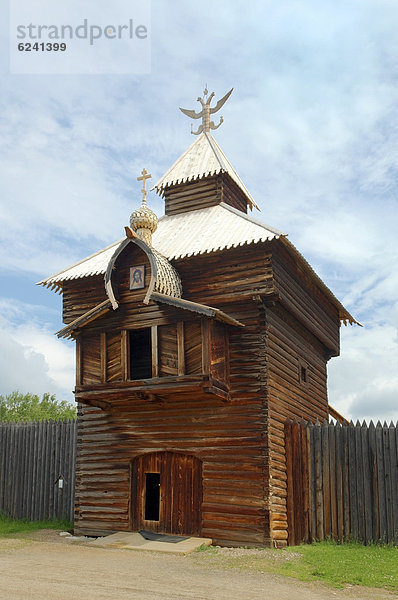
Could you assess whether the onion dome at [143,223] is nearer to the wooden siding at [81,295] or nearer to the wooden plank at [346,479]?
the wooden siding at [81,295]

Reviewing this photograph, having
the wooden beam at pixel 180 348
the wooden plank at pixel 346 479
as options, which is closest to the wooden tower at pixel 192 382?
the wooden beam at pixel 180 348

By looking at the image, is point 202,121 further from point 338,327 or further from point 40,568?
point 40,568

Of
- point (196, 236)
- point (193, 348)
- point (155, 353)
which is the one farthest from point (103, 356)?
point (196, 236)

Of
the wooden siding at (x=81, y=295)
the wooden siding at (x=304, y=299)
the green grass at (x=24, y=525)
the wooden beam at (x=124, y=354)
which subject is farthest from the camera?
the wooden siding at (x=81, y=295)

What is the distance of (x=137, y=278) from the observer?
1725 centimetres

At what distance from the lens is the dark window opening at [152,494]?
1753 centimetres

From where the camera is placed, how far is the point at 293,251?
17.6 m

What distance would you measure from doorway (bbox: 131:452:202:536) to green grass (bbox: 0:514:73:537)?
3563 mm

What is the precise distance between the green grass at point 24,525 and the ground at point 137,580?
4.97 m

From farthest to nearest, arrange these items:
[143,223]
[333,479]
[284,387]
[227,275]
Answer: [143,223]
[284,387]
[227,275]
[333,479]

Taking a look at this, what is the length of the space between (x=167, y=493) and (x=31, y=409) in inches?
1657

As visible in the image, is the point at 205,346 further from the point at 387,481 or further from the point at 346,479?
the point at 387,481

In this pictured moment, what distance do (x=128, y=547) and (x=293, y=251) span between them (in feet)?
29.0

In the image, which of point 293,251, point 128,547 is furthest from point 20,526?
point 293,251
